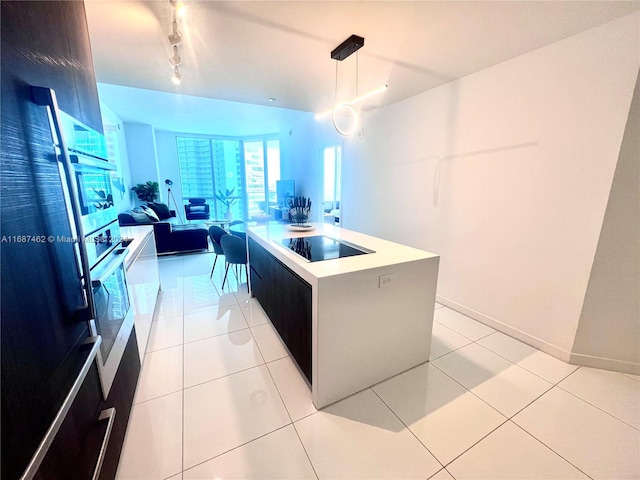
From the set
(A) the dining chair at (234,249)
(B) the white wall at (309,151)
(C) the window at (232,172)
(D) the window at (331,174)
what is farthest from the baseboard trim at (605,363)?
(C) the window at (232,172)

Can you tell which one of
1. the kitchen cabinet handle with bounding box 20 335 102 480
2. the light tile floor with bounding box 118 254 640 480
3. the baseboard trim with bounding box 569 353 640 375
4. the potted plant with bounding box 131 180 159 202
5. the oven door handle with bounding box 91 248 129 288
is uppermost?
the potted plant with bounding box 131 180 159 202

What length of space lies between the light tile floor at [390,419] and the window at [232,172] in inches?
275

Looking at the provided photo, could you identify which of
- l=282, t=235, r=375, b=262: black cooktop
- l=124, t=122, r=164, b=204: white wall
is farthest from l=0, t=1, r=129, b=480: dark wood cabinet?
l=124, t=122, r=164, b=204: white wall

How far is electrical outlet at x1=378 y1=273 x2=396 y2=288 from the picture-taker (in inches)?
66.7

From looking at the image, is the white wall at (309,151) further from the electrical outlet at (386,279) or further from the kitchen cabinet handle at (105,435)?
the kitchen cabinet handle at (105,435)

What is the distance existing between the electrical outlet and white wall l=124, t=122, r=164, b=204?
7.53 meters

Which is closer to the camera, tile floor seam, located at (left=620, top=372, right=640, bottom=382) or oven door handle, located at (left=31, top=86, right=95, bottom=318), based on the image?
oven door handle, located at (left=31, top=86, right=95, bottom=318)

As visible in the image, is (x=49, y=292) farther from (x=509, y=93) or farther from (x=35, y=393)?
(x=509, y=93)

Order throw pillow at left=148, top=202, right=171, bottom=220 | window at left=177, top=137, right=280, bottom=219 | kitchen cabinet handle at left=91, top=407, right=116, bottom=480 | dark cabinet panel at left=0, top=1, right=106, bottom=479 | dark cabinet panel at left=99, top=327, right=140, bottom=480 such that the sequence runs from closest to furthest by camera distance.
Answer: dark cabinet panel at left=0, top=1, right=106, bottom=479
kitchen cabinet handle at left=91, top=407, right=116, bottom=480
dark cabinet panel at left=99, top=327, right=140, bottom=480
throw pillow at left=148, top=202, right=171, bottom=220
window at left=177, top=137, right=280, bottom=219

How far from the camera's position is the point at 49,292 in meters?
0.81

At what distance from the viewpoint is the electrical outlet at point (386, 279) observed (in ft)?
5.56

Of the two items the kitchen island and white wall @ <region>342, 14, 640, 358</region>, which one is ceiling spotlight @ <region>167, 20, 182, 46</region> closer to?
the kitchen island

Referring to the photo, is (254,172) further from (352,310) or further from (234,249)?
(352,310)

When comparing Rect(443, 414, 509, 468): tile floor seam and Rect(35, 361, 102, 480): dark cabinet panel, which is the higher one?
Rect(35, 361, 102, 480): dark cabinet panel
